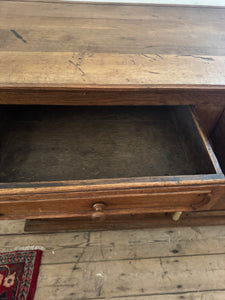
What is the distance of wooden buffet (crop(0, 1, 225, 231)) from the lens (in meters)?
0.50

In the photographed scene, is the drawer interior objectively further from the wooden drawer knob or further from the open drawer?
the wooden drawer knob

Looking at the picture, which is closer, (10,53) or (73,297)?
(10,53)

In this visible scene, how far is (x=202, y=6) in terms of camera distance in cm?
86

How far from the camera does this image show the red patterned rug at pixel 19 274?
2.24 feet

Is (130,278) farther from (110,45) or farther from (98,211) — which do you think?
(110,45)

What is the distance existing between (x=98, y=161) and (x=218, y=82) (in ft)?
1.38

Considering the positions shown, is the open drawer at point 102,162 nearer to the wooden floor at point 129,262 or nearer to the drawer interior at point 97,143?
the drawer interior at point 97,143

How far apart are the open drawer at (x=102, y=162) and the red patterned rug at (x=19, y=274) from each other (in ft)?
Answer: 1.03

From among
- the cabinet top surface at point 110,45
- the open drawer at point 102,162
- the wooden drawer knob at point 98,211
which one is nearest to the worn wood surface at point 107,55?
the cabinet top surface at point 110,45

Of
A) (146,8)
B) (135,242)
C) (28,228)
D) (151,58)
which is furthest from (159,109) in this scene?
(28,228)

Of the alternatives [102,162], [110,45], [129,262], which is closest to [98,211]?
[102,162]

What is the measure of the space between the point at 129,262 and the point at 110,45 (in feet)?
2.58

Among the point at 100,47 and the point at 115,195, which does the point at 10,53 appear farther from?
the point at 115,195

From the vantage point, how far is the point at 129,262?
76cm
